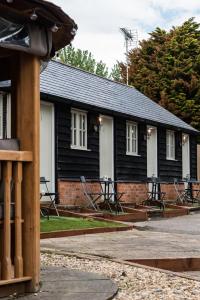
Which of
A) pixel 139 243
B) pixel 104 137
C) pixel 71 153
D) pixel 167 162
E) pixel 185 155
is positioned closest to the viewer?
pixel 139 243

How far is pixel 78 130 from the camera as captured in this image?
57.2ft

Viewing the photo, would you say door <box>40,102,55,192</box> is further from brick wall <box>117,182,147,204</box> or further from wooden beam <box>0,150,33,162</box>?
wooden beam <box>0,150,33,162</box>

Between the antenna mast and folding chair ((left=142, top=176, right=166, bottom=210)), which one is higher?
the antenna mast

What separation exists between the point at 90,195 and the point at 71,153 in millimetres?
1309

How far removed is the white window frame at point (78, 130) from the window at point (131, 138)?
2.72m

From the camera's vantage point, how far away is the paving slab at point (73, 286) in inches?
207

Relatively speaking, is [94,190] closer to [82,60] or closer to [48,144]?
[48,144]

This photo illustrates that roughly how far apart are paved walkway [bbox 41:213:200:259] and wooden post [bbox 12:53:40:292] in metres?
2.95

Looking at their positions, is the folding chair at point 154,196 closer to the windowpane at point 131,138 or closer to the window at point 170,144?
the windowpane at point 131,138

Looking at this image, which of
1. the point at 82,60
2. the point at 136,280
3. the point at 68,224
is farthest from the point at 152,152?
the point at 82,60

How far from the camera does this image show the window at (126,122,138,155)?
20219 mm

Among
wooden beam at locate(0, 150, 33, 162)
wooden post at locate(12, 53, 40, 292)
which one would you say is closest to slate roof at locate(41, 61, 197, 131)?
wooden post at locate(12, 53, 40, 292)

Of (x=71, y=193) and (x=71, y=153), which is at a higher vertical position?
(x=71, y=153)

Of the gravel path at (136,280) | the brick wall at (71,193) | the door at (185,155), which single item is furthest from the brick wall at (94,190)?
the gravel path at (136,280)
